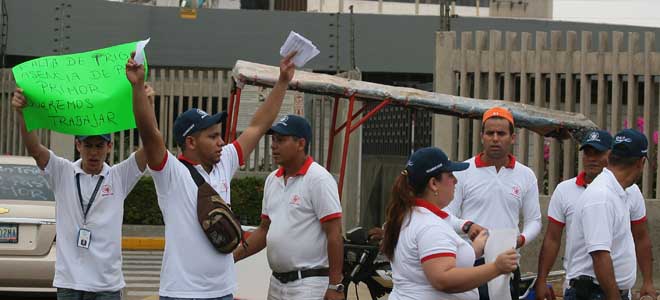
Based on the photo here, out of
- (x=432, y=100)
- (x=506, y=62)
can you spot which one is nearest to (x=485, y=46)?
(x=506, y=62)

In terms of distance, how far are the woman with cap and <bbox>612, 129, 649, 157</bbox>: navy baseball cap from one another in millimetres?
1318

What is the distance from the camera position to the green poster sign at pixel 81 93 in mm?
7098

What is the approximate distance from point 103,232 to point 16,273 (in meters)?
4.37

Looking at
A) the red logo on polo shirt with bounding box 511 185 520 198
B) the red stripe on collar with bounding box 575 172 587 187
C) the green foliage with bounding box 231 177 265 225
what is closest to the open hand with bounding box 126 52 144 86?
the red logo on polo shirt with bounding box 511 185 520 198

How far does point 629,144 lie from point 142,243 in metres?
16.0

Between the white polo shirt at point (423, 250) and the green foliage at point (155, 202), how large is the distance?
55.4 ft

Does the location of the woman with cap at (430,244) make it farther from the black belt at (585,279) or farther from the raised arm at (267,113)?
the raised arm at (267,113)

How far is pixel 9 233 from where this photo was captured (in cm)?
1170

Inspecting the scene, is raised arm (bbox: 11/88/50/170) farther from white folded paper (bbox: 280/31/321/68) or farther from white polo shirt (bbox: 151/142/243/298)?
white folded paper (bbox: 280/31/321/68)

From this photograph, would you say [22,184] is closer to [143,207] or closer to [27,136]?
[27,136]

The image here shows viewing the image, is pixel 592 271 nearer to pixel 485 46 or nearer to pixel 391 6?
pixel 485 46

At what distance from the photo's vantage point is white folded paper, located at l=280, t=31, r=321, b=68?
717cm

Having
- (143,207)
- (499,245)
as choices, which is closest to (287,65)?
(499,245)

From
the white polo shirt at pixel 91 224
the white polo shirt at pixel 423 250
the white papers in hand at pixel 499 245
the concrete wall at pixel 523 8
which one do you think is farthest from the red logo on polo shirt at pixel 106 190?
the concrete wall at pixel 523 8
